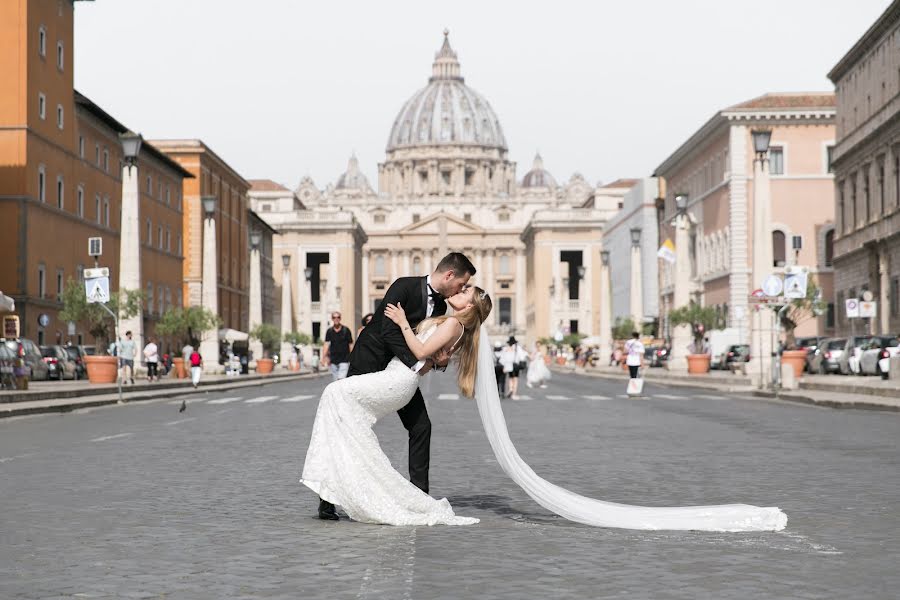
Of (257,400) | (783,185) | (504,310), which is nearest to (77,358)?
(257,400)

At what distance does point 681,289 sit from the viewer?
56594mm

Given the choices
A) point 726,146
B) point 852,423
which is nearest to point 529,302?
point 726,146

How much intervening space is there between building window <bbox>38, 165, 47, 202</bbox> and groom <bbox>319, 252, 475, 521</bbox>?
4962 cm

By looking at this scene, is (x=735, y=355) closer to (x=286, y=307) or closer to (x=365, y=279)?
(x=286, y=307)

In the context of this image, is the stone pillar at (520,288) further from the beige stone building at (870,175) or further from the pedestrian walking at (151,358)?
the pedestrian walking at (151,358)

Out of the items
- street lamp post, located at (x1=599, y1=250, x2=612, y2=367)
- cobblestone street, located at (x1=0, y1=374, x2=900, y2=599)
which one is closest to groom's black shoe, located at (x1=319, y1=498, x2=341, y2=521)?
cobblestone street, located at (x1=0, y1=374, x2=900, y2=599)

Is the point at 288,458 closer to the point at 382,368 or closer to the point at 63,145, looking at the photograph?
the point at 382,368

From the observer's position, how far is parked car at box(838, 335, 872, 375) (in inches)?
1809

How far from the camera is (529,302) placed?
17888cm

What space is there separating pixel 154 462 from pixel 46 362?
33829 mm

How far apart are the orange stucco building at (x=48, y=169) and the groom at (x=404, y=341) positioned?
46565 mm

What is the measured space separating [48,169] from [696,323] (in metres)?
31.4

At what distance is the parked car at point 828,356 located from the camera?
49494 millimetres

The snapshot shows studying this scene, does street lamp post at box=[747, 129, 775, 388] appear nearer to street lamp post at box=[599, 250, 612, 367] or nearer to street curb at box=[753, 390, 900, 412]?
street curb at box=[753, 390, 900, 412]
